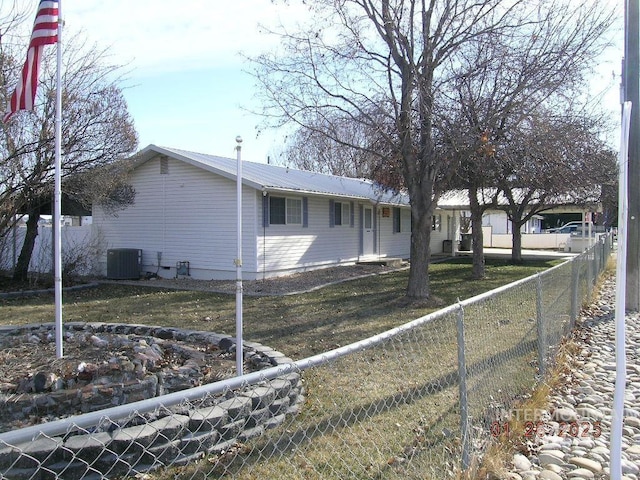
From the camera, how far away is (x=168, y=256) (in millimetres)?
16000

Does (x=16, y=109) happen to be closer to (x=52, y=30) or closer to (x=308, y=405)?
(x=52, y=30)

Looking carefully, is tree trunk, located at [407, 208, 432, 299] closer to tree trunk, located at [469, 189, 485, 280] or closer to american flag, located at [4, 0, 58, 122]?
tree trunk, located at [469, 189, 485, 280]

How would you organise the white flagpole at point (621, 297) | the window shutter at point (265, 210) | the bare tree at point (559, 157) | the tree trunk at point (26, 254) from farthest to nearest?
the tree trunk at point (26, 254) < the window shutter at point (265, 210) < the bare tree at point (559, 157) < the white flagpole at point (621, 297)

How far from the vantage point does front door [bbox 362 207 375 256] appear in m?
20.0

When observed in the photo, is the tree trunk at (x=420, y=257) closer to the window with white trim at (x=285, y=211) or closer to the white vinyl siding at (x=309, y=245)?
the white vinyl siding at (x=309, y=245)

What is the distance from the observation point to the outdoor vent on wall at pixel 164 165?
15.9 m

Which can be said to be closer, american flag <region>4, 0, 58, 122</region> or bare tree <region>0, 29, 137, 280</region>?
american flag <region>4, 0, 58, 122</region>

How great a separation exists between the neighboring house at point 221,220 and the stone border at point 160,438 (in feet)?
31.6

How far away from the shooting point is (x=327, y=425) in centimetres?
415

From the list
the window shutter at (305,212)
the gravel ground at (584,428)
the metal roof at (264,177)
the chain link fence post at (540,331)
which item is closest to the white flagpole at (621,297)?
the gravel ground at (584,428)

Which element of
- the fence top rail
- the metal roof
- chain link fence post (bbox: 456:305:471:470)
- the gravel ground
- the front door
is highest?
the metal roof

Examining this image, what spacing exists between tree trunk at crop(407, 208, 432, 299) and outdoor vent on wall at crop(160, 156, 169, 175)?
836cm

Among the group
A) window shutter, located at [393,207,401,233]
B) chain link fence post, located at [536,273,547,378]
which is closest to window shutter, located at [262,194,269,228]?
window shutter, located at [393,207,401,233]

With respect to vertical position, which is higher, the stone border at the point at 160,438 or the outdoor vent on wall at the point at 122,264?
the outdoor vent on wall at the point at 122,264
